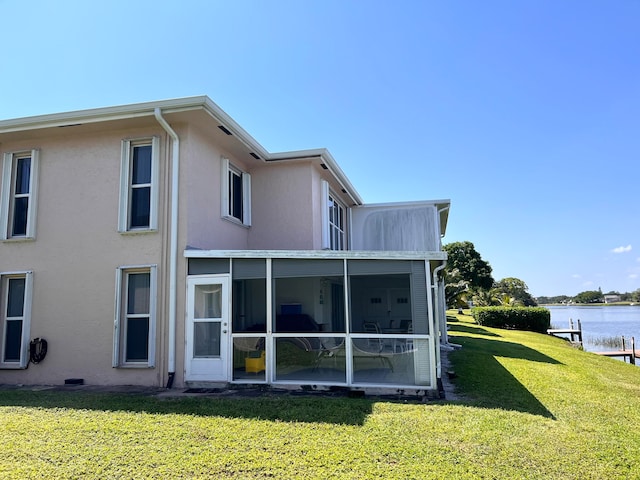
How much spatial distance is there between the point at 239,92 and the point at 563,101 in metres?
10.0

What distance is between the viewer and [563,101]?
1342 centimetres

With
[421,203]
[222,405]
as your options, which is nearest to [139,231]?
[222,405]

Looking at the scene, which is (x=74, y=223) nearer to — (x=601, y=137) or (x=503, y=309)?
(x=601, y=137)

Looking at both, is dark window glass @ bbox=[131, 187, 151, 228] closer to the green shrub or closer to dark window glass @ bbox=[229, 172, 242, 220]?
dark window glass @ bbox=[229, 172, 242, 220]

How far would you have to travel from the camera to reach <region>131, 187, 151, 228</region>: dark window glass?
884 cm

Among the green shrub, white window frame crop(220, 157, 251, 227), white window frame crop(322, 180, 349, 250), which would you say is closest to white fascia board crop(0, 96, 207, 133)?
white window frame crop(220, 157, 251, 227)

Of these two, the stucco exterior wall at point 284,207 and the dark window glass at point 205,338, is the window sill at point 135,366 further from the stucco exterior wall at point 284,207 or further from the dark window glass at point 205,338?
the stucco exterior wall at point 284,207

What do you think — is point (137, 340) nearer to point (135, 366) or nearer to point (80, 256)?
point (135, 366)

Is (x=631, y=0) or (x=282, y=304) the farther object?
(x=631, y=0)

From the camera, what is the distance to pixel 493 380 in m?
8.83

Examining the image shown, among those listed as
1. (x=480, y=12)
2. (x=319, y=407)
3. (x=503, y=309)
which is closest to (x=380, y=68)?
(x=480, y=12)

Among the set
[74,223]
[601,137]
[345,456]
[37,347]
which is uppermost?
[601,137]

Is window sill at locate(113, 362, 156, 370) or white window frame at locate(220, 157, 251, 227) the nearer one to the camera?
window sill at locate(113, 362, 156, 370)

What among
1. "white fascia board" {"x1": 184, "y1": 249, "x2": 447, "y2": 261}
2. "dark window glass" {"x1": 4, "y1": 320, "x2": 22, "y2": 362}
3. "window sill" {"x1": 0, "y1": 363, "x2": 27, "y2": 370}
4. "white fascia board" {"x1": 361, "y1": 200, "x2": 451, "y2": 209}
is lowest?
"window sill" {"x1": 0, "y1": 363, "x2": 27, "y2": 370}
